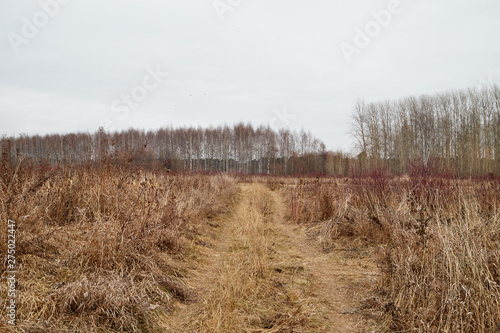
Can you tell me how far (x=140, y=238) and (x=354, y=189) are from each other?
18.0 feet

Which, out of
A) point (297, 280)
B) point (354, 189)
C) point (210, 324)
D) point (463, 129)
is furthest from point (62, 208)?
point (463, 129)

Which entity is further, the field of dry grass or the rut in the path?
the rut in the path

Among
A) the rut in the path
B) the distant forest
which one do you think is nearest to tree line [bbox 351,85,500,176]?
the distant forest

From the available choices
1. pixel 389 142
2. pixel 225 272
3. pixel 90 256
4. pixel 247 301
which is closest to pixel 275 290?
pixel 247 301

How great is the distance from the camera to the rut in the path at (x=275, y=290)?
262cm

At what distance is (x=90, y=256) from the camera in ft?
10.0

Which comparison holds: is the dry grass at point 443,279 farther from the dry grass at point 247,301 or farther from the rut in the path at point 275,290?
the dry grass at point 247,301

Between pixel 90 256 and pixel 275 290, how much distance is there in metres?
2.31

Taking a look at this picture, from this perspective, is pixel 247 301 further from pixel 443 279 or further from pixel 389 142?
pixel 389 142

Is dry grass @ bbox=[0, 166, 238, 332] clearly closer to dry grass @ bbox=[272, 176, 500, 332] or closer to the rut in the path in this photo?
the rut in the path

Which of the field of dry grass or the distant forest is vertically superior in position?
the distant forest

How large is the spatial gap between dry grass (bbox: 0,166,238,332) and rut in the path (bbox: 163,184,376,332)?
1.27 feet

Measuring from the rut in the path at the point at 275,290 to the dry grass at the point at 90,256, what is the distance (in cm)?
39

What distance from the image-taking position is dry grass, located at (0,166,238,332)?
228 cm
